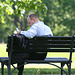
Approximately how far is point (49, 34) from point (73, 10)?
3848cm

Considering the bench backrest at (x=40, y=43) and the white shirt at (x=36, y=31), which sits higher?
the white shirt at (x=36, y=31)

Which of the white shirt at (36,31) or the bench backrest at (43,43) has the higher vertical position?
the white shirt at (36,31)

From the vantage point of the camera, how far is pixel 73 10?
42156 mm

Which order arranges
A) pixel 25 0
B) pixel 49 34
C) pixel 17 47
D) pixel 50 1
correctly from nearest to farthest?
1. pixel 17 47
2. pixel 49 34
3. pixel 25 0
4. pixel 50 1

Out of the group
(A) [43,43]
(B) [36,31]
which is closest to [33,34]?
(B) [36,31]

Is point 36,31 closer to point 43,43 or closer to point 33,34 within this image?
point 33,34

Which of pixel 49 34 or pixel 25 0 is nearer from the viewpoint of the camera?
pixel 49 34

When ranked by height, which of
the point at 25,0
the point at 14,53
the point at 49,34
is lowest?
the point at 14,53

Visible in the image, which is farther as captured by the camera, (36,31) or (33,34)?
(36,31)

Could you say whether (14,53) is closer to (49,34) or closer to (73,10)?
(49,34)

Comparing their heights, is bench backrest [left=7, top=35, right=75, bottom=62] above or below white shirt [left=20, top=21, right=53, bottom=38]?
below

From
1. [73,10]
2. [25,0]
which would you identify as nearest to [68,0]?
[73,10]

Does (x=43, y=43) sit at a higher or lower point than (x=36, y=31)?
lower

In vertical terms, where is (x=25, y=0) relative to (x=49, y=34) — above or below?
above
